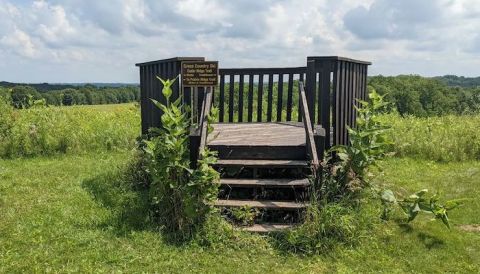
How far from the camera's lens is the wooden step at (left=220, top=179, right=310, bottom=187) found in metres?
6.05

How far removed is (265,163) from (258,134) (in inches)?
58.1

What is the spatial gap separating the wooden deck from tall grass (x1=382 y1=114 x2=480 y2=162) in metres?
3.05

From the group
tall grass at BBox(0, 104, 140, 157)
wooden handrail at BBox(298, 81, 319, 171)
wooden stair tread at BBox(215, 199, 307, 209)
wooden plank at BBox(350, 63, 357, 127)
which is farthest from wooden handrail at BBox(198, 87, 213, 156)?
tall grass at BBox(0, 104, 140, 157)

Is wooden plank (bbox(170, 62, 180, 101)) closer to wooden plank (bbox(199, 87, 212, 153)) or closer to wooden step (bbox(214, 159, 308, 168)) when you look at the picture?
wooden plank (bbox(199, 87, 212, 153))

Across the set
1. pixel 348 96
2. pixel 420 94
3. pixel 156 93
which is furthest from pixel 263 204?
pixel 420 94

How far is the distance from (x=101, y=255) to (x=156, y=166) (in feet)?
4.14

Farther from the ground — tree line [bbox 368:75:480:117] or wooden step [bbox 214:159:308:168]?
tree line [bbox 368:75:480:117]

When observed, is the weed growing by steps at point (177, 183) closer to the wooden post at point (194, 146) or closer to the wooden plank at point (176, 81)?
the wooden post at point (194, 146)

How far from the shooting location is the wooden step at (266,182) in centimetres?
605

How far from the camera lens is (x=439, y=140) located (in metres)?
10.9

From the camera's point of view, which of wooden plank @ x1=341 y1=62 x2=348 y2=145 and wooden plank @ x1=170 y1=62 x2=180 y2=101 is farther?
wooden plank @ x1=341 y1=62 x2=348 y2=145

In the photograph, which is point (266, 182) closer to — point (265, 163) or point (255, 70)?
point (265, 163)

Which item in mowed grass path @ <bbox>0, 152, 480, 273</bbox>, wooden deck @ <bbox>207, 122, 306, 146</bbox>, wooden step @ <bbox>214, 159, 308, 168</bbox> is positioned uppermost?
wooden deck @ <bbox>207, 122, 306, 146</bbox>

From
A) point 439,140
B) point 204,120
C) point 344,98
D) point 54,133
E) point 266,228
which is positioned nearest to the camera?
point 266,228
